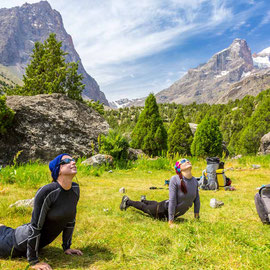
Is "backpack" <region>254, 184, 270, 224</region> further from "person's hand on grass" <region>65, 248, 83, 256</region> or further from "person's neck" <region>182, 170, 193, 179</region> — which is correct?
"person's hand on grass" <region>65, 248, 83, 256</region>

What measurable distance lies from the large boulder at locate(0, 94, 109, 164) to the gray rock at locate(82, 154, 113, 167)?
1.26m

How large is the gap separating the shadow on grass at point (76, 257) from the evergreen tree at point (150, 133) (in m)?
14.4

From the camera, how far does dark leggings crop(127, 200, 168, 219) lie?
4708 mm

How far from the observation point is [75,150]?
40.7 ft

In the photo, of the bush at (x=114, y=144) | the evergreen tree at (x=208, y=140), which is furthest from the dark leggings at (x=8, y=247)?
the evergreen tree at (x=208, y=140)

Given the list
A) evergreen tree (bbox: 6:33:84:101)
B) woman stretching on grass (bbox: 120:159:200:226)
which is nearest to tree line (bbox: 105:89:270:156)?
evergreen tree (bbox: 6:33:84:101)

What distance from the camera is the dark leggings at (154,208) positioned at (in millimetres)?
4708

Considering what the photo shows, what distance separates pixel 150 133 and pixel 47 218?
49.9 feet

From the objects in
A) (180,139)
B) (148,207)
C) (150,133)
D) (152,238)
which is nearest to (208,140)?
(180,139)

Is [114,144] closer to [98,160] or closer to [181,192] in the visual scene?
[98,160]

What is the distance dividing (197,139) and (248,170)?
27.1 ft

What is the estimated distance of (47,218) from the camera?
2887 mm

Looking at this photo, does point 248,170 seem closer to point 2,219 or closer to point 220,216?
point 220,216

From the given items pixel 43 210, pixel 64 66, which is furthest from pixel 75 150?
pixel 43 210
